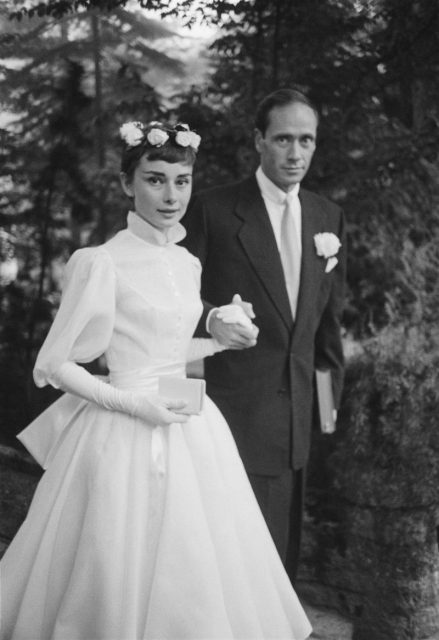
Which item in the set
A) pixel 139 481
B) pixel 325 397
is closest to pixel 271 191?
pixel 325 397

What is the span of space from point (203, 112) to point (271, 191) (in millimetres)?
1847

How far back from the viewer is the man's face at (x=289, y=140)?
362 cm

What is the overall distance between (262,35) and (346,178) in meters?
0.99

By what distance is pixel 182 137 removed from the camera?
311 cm

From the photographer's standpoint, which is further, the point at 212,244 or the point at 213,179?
the point at 213,179

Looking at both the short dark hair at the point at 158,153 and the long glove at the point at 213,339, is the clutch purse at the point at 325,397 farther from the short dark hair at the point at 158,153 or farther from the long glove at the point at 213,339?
the short dark hair at the point at 158,153

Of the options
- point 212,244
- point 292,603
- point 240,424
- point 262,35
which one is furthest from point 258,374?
point 262,35

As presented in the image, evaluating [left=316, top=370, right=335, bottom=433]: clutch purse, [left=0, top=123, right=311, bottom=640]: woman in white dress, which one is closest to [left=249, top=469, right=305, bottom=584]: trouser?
[left=316, top=370, right=335, bottom=433]: clutch purse

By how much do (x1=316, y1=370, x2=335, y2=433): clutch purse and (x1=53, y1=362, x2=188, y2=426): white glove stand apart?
3.65ft

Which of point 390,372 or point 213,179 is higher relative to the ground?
point 213,179

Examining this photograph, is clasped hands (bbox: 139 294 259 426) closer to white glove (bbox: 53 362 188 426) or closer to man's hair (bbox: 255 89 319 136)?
white glove (bbox: 53 362 188 426)

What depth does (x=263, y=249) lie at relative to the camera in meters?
3.67

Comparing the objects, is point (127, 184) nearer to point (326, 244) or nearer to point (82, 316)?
point (82, 316)

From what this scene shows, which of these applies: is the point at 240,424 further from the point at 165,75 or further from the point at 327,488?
the point at 165,75
